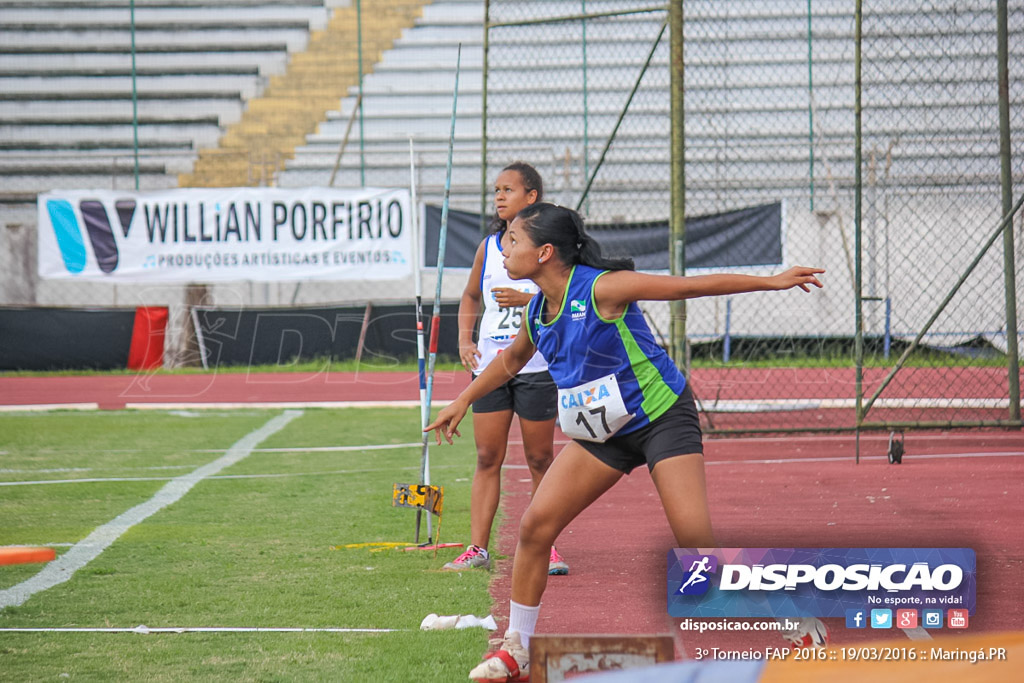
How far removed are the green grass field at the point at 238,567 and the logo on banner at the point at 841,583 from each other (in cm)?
117

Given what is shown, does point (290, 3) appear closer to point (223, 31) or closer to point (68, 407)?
point (223, 31)

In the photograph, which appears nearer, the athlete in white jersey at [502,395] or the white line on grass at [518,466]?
the athlete in white jersey at [502,395]

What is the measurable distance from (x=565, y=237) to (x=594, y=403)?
2.16ft

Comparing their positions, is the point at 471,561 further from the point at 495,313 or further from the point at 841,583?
the point at 841,583

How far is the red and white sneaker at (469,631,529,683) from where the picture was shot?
402cm

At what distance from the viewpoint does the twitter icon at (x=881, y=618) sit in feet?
11.3

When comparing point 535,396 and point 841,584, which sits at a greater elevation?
point 535,396

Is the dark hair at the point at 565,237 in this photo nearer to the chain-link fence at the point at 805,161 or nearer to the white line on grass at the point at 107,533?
the white line on grass at the point at 107,533

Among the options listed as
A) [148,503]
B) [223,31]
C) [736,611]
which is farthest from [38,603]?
[223,31]

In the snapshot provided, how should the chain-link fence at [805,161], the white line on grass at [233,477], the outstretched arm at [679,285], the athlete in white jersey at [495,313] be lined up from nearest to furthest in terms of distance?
1. the outstretched arm at [679,285]
2. the athlete in white jersey at [495,313]
3. the white line on grass at [233,477]
4. the chain-link fence at [805,161]

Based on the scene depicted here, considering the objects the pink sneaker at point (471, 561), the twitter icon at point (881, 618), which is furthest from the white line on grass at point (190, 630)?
the twitter icon at point (881, 618)

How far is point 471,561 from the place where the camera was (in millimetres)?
5824

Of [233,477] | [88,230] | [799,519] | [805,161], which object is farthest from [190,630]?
[805,161]

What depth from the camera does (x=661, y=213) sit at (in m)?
18.5
